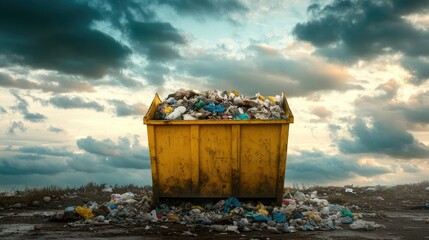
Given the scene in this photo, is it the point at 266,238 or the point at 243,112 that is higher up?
the point at 243,112

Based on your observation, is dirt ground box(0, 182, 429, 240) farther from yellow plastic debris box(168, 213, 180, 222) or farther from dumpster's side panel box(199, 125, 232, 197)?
dumpster's side panel box(199, 125, 232, 197)

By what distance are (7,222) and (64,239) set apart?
2.59 meters

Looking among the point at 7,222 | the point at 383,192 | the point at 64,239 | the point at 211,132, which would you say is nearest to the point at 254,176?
the point at 211,132

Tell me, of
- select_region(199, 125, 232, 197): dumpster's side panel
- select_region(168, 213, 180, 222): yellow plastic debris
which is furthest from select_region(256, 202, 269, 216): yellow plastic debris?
select_region(168, 213, 180, 222): yellow plastic debris

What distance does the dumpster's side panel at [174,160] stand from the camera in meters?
7.92

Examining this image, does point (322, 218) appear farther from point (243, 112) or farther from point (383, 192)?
point (383, 192)

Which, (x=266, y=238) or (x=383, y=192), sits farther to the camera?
(x=383, y=192)

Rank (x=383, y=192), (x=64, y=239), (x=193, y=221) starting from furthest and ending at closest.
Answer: (x=383, y=192) → (x=193, y=221) → (x=64, y=239)

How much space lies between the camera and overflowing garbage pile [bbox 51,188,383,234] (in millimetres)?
7145

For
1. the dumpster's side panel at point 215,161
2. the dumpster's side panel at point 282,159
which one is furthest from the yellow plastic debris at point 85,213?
the dumpster's side panel at point 282,159

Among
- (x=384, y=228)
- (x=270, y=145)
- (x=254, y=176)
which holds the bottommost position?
(x=384, y=228)

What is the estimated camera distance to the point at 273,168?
25.9 ft

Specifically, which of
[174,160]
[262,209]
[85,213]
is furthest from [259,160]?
[85,213]

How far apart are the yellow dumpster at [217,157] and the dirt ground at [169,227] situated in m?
0.99
